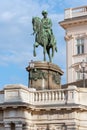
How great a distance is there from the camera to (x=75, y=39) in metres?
58.0

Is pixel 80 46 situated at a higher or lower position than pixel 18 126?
higher

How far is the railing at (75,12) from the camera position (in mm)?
57684

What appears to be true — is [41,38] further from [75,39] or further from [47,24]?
[75,39]

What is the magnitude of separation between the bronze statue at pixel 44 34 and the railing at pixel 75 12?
22.3m

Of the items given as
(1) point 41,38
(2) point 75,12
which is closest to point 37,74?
(1) point 41,38

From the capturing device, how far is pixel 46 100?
106ft

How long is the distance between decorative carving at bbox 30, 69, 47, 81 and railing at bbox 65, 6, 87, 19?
24.3 m

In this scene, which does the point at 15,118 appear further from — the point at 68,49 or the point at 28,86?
the point at 68,49

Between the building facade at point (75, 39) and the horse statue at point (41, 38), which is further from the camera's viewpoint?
the building facade at point (75, 39)

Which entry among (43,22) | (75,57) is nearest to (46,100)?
(43,22)

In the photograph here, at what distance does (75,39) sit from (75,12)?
307 centimetres

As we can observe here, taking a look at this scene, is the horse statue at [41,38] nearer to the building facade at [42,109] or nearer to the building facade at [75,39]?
the building facade at [42,109]

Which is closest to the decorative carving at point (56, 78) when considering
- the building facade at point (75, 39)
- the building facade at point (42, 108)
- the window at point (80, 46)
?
the building facade at point (42, 108)

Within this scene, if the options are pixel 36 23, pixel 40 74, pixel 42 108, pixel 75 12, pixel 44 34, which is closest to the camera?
pixel 42 108
